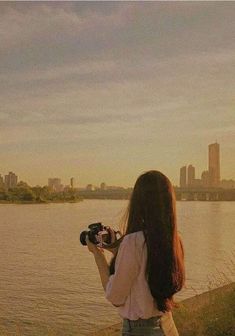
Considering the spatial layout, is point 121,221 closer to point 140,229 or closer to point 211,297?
point 140,229

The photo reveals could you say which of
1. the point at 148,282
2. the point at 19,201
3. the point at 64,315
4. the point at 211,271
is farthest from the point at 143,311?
the point at 19,201

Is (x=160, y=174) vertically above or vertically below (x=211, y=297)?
above

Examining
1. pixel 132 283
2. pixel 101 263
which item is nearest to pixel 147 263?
pixel 132 283

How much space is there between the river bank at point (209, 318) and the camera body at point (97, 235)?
14.5 feet

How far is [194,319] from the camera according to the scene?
8148mm

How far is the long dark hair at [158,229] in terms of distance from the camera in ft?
9.89

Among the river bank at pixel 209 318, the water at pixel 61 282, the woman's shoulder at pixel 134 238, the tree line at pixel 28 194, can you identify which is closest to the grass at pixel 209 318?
the river bank at pixel 209 318

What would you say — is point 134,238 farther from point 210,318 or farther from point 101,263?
point 210,318

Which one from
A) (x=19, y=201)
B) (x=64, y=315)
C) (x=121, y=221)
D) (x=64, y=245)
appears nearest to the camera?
(x=121, y=221)

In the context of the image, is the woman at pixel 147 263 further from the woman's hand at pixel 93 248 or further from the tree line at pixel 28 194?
the tree line at pixel 28 194

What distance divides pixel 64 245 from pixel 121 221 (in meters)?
28.7

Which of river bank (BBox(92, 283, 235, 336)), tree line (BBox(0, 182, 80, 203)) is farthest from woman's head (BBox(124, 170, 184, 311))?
tree line (BBox(0, 182, 80, 203))

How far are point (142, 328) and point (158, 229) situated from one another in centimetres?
55

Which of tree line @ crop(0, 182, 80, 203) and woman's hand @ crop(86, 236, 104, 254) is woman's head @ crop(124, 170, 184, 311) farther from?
tree line @ crop(0, 182, 80, 203)
